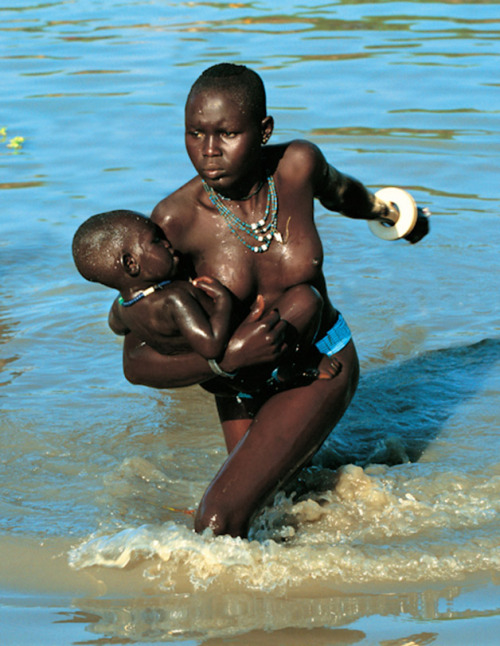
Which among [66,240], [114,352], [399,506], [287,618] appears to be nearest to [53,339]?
[114,352]

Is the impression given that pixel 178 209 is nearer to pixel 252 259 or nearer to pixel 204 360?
pixel 252 259

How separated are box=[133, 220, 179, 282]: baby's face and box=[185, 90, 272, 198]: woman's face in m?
0.28

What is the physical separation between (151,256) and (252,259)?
403 millimetres

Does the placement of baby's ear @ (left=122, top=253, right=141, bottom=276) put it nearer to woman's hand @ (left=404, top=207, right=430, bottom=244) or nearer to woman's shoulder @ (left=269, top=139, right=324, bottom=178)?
woman's shoulder @ (left=269, top=139, right=324, bottom=178)

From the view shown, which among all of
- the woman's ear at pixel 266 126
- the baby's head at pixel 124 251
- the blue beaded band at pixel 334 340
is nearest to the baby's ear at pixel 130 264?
the baby's head at pixel 124 251

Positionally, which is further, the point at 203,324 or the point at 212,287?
the point at 212,287

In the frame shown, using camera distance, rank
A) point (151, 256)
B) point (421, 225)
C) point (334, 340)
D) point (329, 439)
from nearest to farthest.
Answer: point (151, 256) < point (334, 340) < point (421, 225) < point (329, 439)

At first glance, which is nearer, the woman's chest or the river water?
the river water

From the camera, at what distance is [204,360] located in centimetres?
372

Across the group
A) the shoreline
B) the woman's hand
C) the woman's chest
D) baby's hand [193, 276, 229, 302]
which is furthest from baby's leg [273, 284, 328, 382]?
the woman's hand

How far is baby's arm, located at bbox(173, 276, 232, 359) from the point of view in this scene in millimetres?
3561

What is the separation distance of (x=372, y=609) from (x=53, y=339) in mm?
3159

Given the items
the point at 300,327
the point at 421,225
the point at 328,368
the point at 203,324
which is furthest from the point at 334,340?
the point at 421,225

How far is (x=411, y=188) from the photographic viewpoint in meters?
8.41
